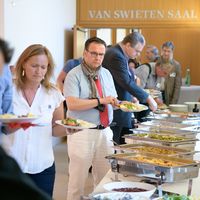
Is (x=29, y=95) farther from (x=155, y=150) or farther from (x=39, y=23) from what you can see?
(x=39, y=23)

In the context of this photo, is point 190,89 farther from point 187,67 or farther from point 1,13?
point 1,13

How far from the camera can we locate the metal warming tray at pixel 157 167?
5.14 feet

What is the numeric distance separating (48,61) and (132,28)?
399 centimetres

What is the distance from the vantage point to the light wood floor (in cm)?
330

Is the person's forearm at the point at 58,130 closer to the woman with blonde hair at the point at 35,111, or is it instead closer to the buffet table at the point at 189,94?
the woman with blonde hair at the point at 35,111

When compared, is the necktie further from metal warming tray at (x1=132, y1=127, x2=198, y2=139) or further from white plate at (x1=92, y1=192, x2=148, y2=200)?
white plate at (x1=92, y1=192, x2=148, y2=200)

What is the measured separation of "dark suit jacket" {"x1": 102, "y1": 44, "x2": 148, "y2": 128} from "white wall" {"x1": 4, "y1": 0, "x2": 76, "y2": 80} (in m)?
0.66

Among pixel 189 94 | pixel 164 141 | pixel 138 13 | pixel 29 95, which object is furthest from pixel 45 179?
pixel 138 13

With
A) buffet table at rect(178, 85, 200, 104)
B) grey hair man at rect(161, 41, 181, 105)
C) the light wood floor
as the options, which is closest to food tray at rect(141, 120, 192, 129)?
the light wood floor

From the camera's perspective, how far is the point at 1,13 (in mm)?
3371

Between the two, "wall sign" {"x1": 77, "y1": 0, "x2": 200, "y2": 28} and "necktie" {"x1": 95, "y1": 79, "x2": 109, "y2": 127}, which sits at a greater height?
"wall sign" {"x1": 77, "y1": 0, "x2": 200, "y2": 28}

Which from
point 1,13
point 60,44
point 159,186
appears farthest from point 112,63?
point 60,44

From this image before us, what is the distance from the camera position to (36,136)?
5.71ft

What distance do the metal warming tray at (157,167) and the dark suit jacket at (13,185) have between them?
1147mm
